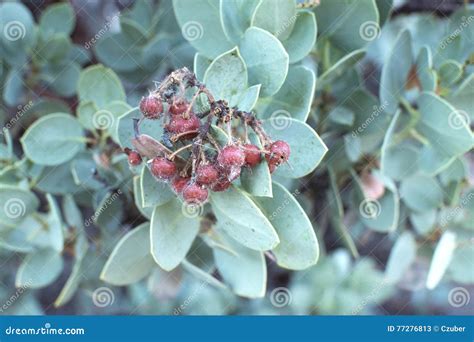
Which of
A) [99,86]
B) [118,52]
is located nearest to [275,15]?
[99,86]

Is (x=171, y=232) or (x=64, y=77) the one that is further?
(x=64, y=77)

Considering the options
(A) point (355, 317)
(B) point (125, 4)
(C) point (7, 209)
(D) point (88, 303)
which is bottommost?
(D) point (88, 303)

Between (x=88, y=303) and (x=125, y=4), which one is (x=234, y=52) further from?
(x=88, y=303)

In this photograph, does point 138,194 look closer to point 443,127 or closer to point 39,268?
point 39,268

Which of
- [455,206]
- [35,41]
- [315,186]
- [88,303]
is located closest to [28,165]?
[35,41]

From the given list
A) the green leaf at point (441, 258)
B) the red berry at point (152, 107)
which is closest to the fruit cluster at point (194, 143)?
the red berry at point (152, 107)
